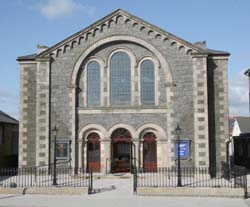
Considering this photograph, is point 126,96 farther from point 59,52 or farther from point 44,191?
point 44,191

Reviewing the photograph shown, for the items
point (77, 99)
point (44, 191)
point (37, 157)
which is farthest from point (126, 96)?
point (44, 191)

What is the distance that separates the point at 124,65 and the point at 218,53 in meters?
6.85

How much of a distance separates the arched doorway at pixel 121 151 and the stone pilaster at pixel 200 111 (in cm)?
485

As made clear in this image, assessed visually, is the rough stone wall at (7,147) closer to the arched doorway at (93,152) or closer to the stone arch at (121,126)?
the arched doorway at (93,152)

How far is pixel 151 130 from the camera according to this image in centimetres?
2683

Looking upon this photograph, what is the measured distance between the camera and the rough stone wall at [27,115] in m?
26.9

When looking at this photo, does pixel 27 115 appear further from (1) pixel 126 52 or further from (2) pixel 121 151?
(1) pixel 126 52

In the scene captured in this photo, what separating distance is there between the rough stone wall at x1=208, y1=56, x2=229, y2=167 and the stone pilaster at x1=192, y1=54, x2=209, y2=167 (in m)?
0.97

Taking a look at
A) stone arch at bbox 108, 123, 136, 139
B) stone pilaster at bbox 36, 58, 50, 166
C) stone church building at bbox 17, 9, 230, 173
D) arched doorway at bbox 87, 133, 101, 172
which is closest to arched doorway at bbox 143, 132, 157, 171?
stone church building at bbox 17, 9, 230, 173

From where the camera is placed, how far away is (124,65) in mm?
27453

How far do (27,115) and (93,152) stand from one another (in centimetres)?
552

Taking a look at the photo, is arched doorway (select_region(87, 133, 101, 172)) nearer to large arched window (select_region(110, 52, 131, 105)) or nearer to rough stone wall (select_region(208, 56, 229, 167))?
large arched window (select_region(110, 52, 131, 105))

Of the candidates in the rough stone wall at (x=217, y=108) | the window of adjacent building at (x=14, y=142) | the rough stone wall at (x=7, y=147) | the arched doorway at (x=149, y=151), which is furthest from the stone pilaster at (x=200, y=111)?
the window of adjacent building at (x=14, y=142)

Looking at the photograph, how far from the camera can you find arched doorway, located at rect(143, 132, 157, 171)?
2686 centimetres
